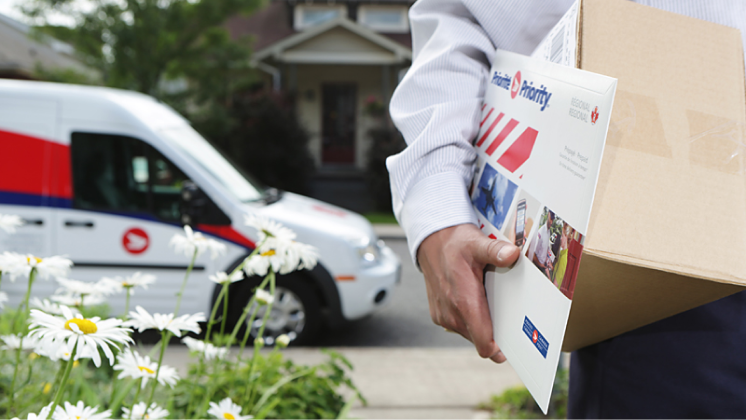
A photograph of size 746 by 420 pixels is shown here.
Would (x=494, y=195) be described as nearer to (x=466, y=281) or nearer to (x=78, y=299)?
(x=466, y=281)

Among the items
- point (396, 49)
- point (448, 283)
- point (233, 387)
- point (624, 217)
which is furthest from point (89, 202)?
point (396, 49)

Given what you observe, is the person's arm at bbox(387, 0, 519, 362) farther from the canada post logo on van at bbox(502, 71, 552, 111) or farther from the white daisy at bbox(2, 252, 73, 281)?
the white daisy at bbox(2, 252, 73, 281)

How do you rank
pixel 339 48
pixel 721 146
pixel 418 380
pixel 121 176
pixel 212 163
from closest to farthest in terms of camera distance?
pixel 721 146 < pixel 418 380 < pixel 121 176 < pixel 212 163 < pixel 339 48

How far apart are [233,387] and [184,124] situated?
3815mm

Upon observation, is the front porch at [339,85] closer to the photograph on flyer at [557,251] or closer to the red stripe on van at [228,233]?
the red stripe on van at [228,233]

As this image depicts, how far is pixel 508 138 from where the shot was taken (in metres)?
1.02

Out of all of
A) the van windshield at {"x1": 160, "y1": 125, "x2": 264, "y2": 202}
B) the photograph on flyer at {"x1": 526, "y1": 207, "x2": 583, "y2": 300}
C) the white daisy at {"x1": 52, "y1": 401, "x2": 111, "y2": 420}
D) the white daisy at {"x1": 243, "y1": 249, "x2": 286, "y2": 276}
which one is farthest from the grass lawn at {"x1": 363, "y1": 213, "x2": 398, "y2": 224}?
the photograph on flyer at {"x1": 526, "y1": 207, "x2": 583, "y2": 300}

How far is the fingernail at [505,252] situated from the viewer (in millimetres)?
875

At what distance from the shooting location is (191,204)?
4355 millimetres

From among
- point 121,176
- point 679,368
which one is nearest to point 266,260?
point 679,368

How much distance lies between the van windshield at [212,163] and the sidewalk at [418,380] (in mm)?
1307

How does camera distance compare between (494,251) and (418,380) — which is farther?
(418,380)

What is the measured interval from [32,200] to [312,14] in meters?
18.9

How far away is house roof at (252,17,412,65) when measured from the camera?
16719 mm
